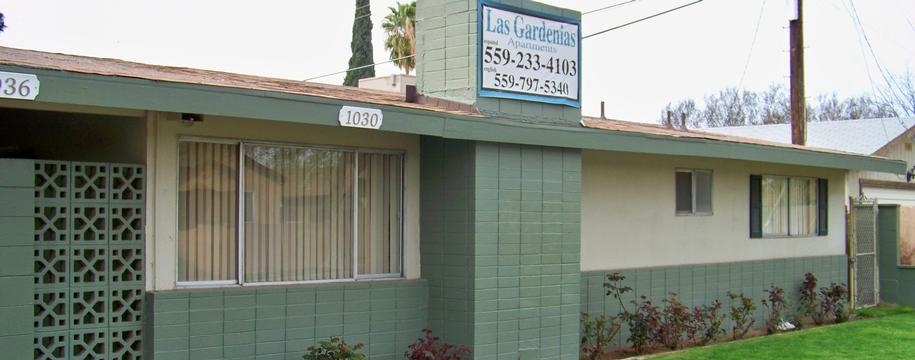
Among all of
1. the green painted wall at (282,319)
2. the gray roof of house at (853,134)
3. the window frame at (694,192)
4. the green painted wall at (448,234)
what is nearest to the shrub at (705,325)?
the window frame at (694,192)

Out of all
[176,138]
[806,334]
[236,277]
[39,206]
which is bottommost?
Answer: [806,334]

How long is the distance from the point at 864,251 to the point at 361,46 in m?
16.8

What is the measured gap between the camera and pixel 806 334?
47.0 feet

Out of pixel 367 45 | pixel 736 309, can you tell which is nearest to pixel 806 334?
pixel 736 309

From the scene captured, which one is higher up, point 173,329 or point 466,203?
point 466,203

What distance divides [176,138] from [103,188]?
0.74m

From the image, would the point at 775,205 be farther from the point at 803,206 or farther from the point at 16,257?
the point at 16,257

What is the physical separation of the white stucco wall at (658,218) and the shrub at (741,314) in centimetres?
61

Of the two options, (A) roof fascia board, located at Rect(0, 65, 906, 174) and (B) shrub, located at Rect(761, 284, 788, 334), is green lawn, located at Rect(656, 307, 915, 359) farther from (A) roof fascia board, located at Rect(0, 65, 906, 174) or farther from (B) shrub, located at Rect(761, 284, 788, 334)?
(A) roof fascia board, located at Rect(0, 65, 906, 174)

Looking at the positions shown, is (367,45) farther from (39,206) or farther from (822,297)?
(39,206)

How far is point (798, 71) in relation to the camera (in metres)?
19.8

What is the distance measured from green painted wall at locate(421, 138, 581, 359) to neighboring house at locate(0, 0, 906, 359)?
2 centimetres

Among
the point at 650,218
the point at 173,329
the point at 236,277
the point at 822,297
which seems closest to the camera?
the point at 173,329

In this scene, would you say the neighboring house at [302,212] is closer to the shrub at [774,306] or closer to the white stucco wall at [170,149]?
the white stucco wall at [170,149]
